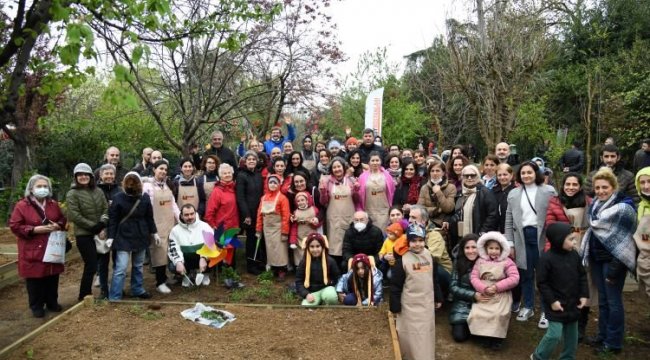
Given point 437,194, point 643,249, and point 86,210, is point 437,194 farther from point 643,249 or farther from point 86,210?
point 86,210

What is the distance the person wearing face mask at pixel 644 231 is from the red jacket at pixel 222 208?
16.3ft

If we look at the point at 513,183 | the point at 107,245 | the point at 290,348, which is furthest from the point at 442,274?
the point at 107,245

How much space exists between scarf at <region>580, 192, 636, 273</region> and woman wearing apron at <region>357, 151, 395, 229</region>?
2745 mm

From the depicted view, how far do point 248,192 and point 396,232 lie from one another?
2.62m

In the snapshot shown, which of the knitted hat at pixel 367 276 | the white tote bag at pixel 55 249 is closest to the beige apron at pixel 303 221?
the knitted hat at pixel 367 276

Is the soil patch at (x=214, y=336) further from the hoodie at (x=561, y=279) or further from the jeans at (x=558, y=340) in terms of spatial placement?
the hoodie at (x=561, y=279)

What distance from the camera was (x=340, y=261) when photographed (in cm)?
734

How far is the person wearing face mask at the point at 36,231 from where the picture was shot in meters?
5.72

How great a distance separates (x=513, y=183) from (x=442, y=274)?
1372mm

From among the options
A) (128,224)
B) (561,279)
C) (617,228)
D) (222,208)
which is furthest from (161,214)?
(617,228)

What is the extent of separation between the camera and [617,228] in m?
4.95

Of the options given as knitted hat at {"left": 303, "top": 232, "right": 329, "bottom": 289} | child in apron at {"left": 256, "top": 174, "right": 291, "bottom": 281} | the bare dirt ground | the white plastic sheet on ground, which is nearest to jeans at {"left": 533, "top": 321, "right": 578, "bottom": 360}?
the bare dirt ground

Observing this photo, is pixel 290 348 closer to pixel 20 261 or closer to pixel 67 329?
pixel 67 329

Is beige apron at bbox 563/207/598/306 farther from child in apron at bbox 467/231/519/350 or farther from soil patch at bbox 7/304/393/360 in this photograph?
soil patch at bbox 7/304/393/360
